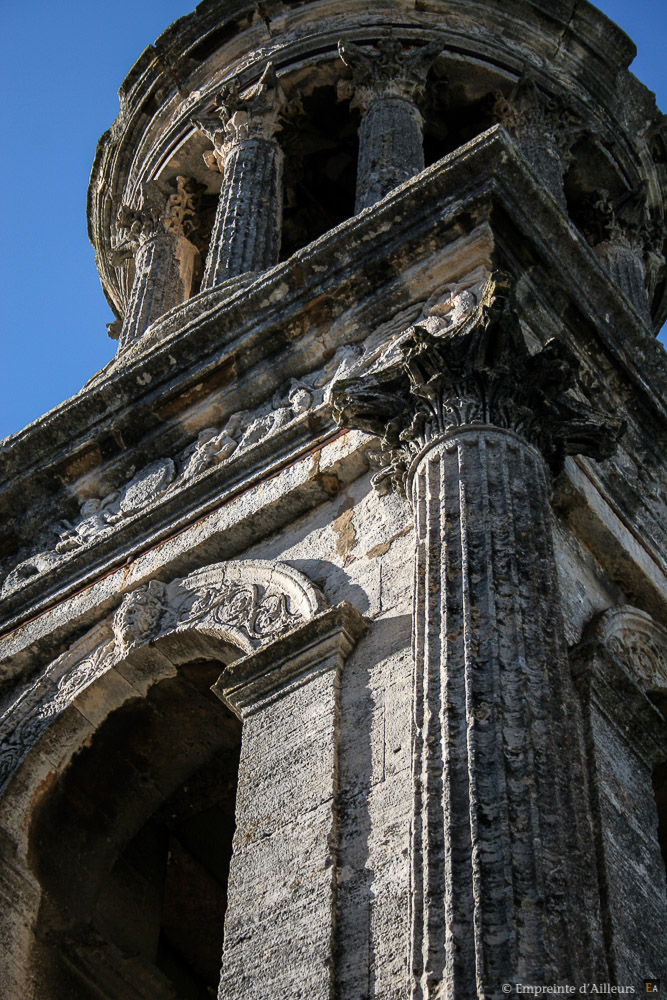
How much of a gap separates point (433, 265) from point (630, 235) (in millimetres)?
7097

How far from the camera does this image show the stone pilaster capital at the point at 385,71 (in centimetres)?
1625

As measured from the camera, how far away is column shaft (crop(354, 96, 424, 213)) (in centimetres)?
1427

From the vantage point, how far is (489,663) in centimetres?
690

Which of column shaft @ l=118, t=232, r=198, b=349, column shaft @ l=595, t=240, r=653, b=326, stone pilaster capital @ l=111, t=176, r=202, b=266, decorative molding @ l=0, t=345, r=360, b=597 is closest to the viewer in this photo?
decorative molding @ l=0, t=345, r=360, b=597

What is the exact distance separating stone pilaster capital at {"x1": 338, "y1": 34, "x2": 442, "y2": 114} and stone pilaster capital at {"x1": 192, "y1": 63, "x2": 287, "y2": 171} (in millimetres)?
711

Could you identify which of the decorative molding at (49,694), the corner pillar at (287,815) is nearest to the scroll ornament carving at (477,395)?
the corner pillar at (287,815)

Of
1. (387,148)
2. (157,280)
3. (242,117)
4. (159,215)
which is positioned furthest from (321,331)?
(159,215)

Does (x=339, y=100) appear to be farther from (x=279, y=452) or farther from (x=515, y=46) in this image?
(x=279, y=452)

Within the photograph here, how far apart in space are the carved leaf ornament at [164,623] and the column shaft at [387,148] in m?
5.43

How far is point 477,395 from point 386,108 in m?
7.92

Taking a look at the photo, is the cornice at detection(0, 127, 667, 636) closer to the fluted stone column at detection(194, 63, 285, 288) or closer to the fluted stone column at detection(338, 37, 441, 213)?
the fluted stone column at detection(194, 63, 285, 288)

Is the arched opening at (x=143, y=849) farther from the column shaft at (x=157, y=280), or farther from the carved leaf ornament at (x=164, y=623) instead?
the column shaft at (x=157, y=280)

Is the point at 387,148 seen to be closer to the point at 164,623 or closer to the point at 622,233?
the point at 622,233

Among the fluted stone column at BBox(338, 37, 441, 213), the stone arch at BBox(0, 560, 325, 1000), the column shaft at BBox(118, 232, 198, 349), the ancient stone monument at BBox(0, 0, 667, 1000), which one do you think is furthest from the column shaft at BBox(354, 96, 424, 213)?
the stone arch at BBox(0, 560, 325, 1000)
